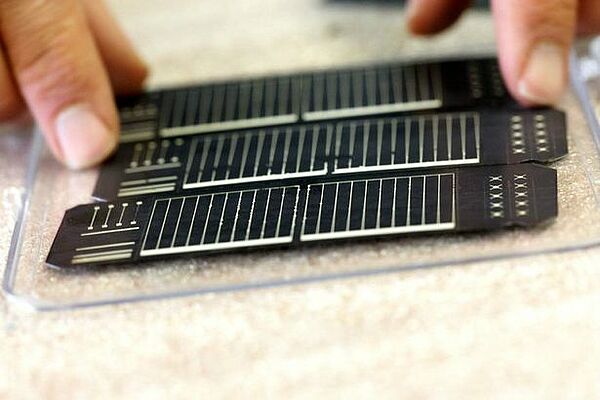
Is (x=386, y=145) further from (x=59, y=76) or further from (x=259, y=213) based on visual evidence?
(x=59, y=76)

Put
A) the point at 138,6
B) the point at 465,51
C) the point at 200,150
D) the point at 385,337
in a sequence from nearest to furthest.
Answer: the point at 385,337 → the point at 200,150 → the point at 465,51 → the point at 138,6

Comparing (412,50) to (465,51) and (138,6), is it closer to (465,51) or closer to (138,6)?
(465,51)

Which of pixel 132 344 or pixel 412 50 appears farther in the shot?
pixel 412 50

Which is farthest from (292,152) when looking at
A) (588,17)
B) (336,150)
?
(588,17)

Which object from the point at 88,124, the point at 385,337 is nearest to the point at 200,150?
the point at 88,124

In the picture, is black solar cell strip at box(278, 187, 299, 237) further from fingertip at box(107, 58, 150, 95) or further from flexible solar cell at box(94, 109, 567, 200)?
fingertip at box(107, 58, 150, 95)

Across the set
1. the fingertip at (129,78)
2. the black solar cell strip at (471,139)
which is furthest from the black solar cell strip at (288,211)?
the fingertip at (129,78)

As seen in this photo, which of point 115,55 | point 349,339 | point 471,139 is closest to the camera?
point 349,339
